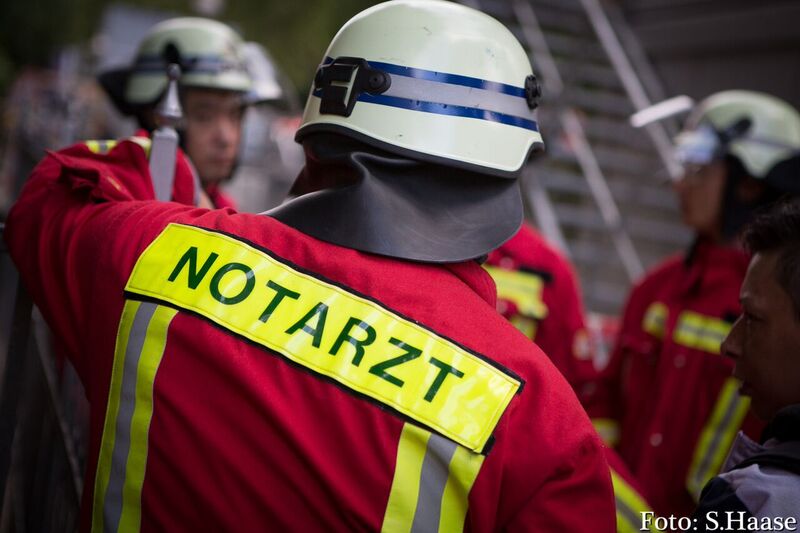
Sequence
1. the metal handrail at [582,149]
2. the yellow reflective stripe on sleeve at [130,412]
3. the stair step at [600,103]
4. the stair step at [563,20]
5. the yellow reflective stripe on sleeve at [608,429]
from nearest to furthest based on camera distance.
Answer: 1. the yellow reflective stripe on sleeve at [130,412]
2. the yellow reflective stripe on sleeve at [608,429]
3. the metal handrail at [582,149]
4. the stair step at [600,103]
5. the stair step at [563,20]

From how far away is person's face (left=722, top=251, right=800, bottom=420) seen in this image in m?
2.04

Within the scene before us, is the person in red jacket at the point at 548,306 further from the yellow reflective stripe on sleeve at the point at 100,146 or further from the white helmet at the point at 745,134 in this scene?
the yellow reflective stripe on sleeve at the point at 100,146

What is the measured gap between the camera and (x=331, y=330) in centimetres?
163

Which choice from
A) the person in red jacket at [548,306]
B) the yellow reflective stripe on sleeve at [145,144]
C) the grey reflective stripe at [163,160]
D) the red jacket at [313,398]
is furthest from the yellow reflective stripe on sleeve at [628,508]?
the person in red jacket at [548,306]

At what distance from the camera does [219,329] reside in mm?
1647

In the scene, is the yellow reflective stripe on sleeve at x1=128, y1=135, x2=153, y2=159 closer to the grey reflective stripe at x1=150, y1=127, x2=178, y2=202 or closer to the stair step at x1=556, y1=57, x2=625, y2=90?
the grey reflective stripe at x1=150, y1=127, x2=178, y2=202

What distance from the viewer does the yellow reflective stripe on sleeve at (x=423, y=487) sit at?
1.54 m

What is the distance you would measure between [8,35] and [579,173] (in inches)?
942

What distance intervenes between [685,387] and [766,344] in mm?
1594

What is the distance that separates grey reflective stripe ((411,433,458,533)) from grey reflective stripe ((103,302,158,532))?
536mm

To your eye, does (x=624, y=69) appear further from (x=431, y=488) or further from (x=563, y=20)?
(x=431, y=488)

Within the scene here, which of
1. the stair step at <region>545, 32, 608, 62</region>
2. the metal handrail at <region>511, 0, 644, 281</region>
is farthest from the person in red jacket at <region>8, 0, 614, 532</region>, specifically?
the stair step at <region>545, 32, 608, 62</region>

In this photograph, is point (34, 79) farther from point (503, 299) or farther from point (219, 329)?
point (219, 329)

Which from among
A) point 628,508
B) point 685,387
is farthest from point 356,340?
point 685,387
